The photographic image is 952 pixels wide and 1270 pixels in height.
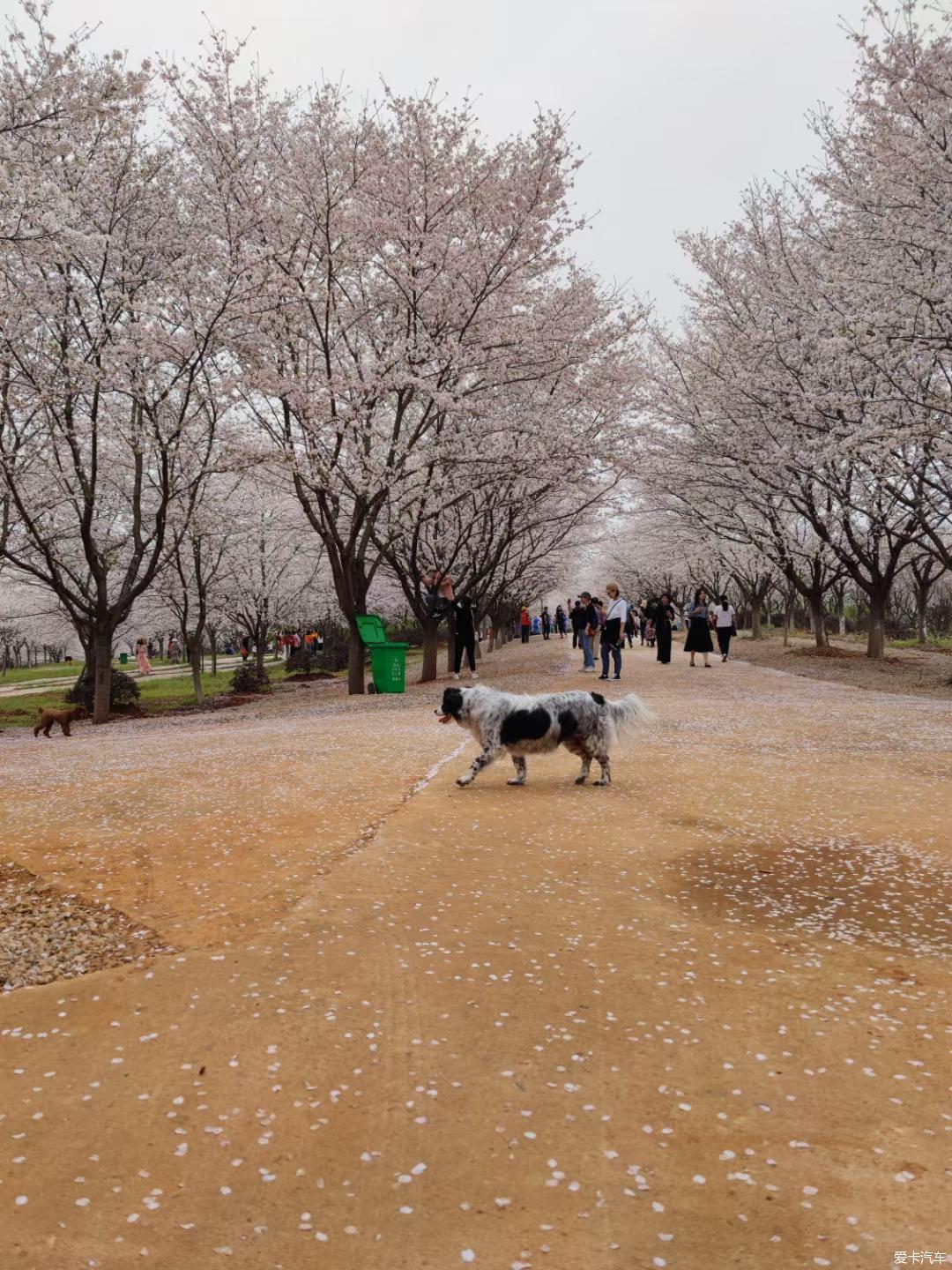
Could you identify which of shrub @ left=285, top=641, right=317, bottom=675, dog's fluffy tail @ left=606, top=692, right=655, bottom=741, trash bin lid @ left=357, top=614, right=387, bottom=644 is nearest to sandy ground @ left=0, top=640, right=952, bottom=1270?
dog's fluffy tail @ left=606, top=692, right=655, bottom=741

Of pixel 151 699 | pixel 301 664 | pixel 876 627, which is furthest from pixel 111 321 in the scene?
pixel 301 664

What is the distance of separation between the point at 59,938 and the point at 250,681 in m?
26.6

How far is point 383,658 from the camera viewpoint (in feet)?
66.0

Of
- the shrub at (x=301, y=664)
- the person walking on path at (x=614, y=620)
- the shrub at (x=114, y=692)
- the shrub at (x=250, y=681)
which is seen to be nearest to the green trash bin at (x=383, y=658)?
the person walking on path at (x=614, y=620)

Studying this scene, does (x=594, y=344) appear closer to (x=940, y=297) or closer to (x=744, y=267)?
Result: (x=744, y=267)

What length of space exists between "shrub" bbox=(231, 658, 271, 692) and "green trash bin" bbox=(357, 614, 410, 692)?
10.3 metres

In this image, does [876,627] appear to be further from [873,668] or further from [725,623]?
[725,623]

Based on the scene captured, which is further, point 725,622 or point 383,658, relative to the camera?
point 725,622

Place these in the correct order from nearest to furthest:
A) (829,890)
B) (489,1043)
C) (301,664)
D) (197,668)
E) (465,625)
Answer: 1. (489,1043)
2. (829,890)
3. (465,625)
4. (197,668)
5. (301,664)

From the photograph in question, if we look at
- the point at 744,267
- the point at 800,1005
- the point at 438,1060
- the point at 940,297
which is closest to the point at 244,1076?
the point at 438,1060

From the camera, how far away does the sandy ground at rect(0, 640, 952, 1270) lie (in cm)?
262

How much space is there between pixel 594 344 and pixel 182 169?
9609mm

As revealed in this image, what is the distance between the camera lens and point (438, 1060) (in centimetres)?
346

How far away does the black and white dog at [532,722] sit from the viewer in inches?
317
